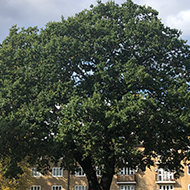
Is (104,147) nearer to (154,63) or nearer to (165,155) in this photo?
(165,155)

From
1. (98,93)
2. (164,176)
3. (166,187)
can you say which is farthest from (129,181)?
(98,93)

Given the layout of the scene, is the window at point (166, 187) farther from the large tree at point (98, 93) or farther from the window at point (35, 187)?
the large tree at point (98, 93)

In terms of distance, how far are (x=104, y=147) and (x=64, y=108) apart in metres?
4.45

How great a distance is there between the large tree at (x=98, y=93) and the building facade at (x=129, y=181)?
30.3m

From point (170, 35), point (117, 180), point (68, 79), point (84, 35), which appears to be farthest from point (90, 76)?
point (117, 180)

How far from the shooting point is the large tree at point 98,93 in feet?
79.7

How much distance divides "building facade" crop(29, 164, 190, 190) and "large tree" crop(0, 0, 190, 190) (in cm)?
3027

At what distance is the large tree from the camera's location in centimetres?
2428

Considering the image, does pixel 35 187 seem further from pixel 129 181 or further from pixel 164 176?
pixel 164 176

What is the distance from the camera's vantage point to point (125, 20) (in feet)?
96.1

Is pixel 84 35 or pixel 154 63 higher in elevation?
pixel 84 35

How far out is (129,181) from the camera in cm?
5753

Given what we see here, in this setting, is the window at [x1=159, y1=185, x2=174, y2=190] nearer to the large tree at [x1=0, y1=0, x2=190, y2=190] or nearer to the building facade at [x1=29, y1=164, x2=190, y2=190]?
the building facade at [x1=29, y1=164, x2=190, y2=190]

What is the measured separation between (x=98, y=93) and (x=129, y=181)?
36.9m
